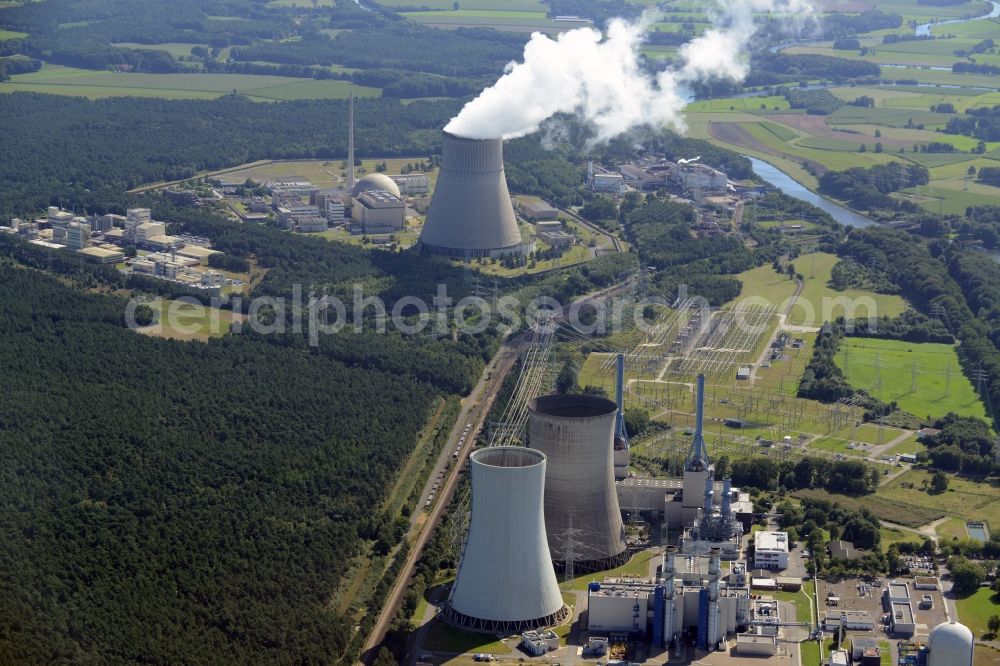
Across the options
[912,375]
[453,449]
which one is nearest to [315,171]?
[912,375]

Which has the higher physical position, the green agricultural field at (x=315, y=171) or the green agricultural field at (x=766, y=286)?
the green agricultural field at (x=315, y=171)

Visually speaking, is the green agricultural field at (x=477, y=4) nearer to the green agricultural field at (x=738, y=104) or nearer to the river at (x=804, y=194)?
the green agricultural field at (x=738, y=104)

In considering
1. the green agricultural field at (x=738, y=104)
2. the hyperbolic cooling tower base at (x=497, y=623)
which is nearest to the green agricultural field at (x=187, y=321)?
the hyperbolic cooling tower base at (x=497, y=623)

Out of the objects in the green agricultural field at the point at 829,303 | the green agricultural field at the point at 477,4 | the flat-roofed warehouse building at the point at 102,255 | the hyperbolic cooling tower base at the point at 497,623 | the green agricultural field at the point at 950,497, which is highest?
the green agricultural field at the point at 477,4

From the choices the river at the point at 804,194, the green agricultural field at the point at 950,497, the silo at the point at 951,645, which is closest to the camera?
the silo at the point at 951,645

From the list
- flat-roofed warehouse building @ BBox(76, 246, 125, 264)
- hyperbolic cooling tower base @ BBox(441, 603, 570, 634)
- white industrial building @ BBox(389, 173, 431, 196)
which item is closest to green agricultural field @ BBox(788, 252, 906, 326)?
white industrial building @ BBox(389, 173, 431, 196)

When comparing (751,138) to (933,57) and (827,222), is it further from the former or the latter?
(933,57)
